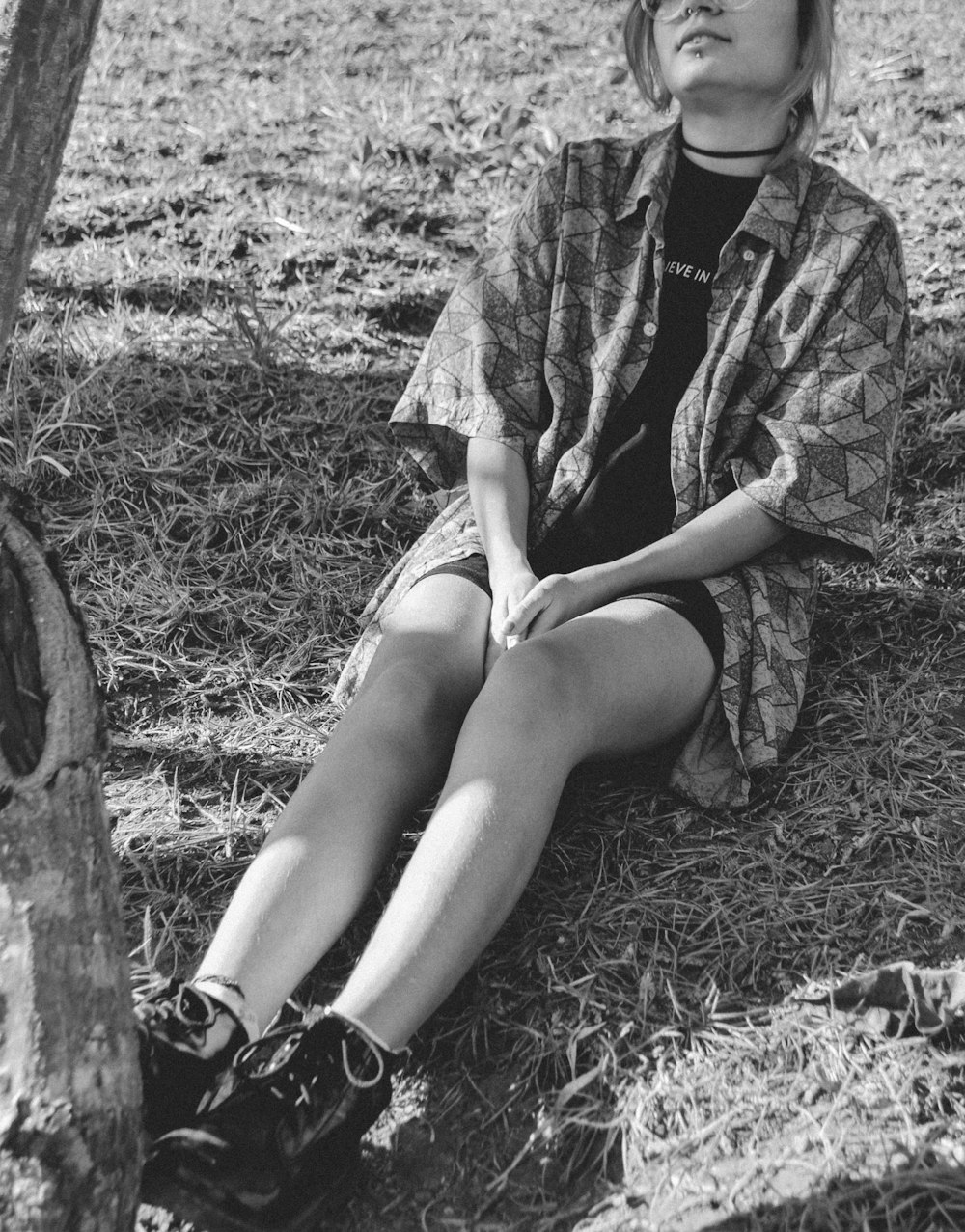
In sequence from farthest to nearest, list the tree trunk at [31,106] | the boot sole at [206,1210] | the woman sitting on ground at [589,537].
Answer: the woman sitting on ground at [589,537] < the tree trunk at [31,106] < the boot sole at [206,1210]

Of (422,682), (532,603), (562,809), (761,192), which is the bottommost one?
(562,809)

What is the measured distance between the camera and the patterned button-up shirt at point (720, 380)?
6.79 feet

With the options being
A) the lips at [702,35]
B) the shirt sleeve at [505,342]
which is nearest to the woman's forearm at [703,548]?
the shirt sleeve at [505,342]

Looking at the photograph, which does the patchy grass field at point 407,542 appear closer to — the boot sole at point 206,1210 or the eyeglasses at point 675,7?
the boot sole at point 206,1210

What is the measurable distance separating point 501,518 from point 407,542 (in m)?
0.72

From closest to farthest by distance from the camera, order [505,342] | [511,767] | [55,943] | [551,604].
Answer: [55,943] → [511,767] → [551,604] → [505,342]

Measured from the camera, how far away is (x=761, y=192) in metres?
2.19

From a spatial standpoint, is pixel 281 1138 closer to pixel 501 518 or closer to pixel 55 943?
pixel 55 943

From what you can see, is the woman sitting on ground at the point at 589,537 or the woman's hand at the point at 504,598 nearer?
the woman sitting on ground at the point at 589,537

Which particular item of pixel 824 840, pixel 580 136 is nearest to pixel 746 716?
pixel 824 840

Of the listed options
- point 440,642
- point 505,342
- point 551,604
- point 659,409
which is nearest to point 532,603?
point 551,604

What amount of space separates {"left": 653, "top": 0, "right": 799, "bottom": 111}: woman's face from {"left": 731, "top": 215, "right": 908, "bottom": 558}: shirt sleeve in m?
0.34

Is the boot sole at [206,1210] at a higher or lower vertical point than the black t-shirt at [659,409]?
lower

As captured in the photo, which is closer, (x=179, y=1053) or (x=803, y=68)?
(x=179, y=1053)
